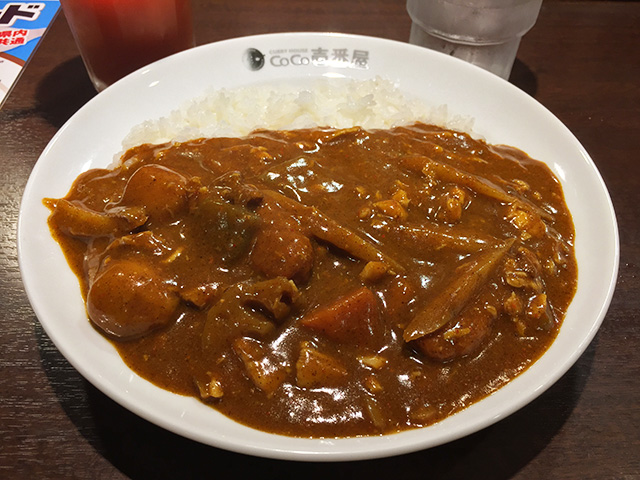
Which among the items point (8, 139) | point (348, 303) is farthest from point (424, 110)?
point (8, 139)

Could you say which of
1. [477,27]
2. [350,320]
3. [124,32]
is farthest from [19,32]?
[350,320]

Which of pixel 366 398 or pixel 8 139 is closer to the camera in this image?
pixel 366 398

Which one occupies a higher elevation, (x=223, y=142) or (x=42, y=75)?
(x=223, y=142)

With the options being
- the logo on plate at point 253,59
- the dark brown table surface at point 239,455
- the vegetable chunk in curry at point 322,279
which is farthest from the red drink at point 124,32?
the vegetable chunk in curry at point 322,279

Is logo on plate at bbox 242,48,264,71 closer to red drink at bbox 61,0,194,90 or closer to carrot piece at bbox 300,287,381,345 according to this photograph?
red drink at bbox 61,0,194,90

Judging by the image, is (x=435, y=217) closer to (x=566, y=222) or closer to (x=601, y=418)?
(x=566, y=222)

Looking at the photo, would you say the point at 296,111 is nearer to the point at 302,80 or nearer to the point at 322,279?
the point at 302,80
